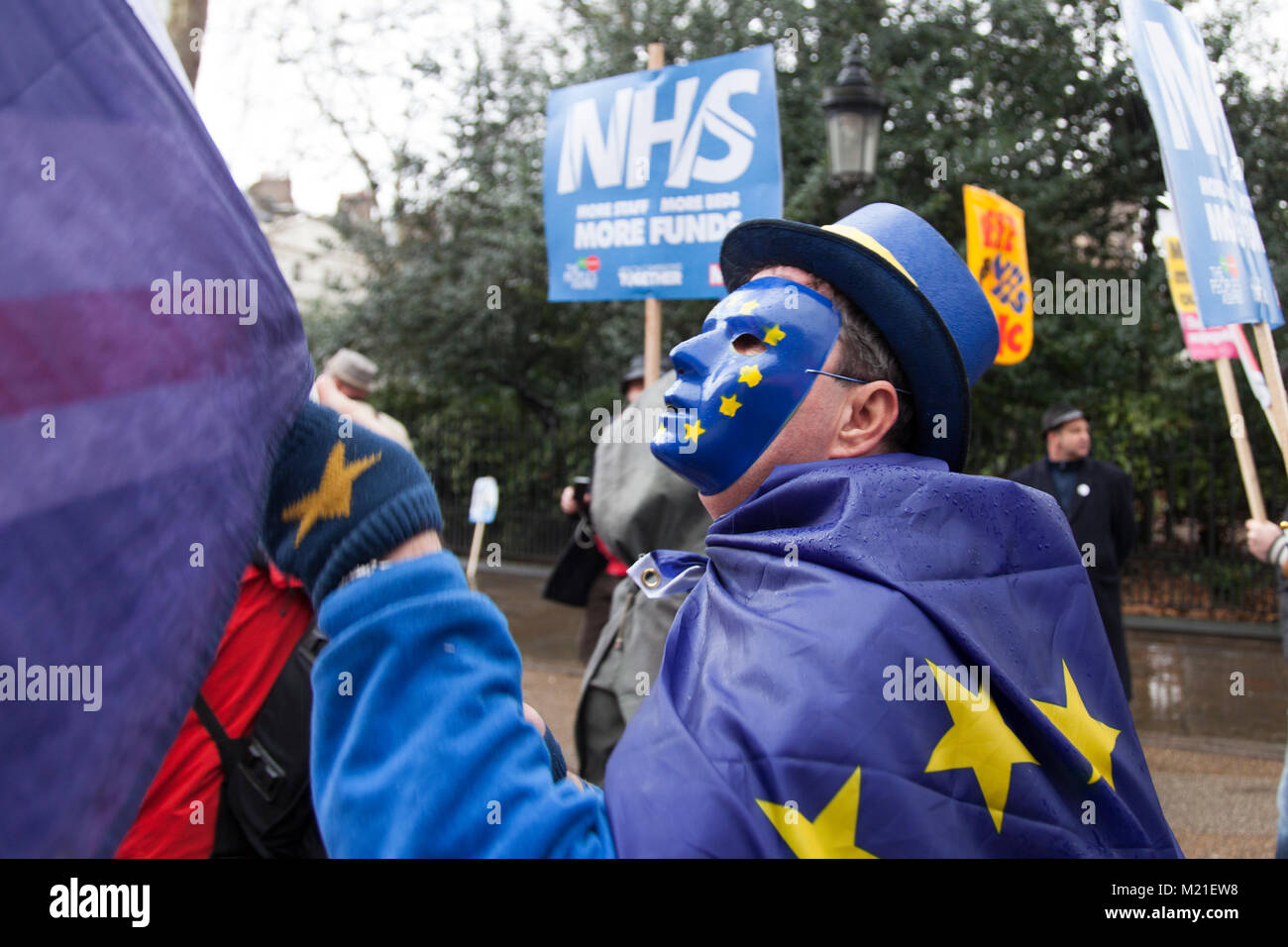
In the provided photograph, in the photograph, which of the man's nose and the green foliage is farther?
the green foliage

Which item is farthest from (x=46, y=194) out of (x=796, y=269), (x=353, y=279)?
(x=353, y=279)

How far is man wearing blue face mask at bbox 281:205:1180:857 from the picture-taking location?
0.97 metres

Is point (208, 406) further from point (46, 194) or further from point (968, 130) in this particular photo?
point (968, 130)

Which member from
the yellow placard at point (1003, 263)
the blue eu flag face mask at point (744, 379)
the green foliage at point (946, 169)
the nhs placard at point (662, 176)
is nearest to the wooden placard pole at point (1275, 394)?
the nhs placard at point (662, 176)

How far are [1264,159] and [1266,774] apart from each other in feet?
27.5

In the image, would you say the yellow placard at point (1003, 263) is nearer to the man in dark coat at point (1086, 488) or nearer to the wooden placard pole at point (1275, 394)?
the man in dark coat at point (1086, 488)

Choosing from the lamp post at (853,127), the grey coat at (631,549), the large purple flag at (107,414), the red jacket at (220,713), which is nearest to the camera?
the large purple flag at (107,414)

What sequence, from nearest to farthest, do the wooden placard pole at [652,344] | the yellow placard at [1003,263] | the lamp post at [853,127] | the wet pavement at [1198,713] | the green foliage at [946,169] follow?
the wooden placard pole at [652,344] < the wet pavement at [1198,713] < the yellow placard at [1003,263] < the lamp post at [853,127] < the green foliage at [946,169]

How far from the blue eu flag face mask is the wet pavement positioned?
4.29 m

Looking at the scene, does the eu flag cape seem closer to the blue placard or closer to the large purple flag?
the large purple flag

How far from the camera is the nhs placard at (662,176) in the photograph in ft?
15.9

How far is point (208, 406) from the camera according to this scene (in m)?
0.82

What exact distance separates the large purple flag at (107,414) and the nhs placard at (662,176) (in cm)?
396

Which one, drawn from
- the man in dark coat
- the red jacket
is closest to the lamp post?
the man in dark coat
